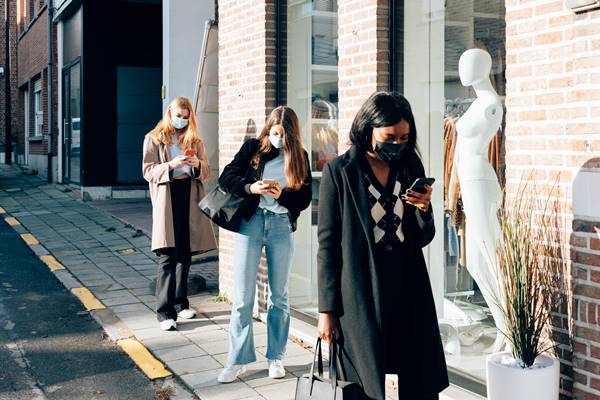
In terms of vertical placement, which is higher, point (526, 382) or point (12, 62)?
point (12, 62)

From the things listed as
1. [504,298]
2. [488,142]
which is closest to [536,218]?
[504,298]

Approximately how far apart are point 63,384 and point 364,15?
134 inches

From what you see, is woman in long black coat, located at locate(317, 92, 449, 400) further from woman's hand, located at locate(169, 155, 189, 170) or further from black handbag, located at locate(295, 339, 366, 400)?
woman's hand, located at locate(169, 155, 189, 170)

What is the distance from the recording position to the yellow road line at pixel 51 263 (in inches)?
385

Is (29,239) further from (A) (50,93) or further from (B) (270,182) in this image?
(A) (50,93)

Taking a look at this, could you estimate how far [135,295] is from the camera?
27.1ft

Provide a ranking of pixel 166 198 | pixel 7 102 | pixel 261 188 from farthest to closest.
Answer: pixel 7 102 < pixel 166 198 < pixel 261 188

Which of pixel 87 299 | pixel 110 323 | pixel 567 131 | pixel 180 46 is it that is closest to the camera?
pixel 567 131

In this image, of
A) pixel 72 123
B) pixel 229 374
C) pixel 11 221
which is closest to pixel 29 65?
pixel 72 123

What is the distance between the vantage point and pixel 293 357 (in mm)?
6062

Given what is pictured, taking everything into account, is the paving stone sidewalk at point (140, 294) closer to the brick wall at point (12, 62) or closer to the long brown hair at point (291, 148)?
the long brown hair at point (291, 148)

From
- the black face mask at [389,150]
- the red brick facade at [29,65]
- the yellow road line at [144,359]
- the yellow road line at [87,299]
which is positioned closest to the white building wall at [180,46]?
the yellow road line at [87,299]

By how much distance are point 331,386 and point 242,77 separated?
4.75m

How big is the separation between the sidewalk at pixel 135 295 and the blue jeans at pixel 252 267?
307 millimetres
